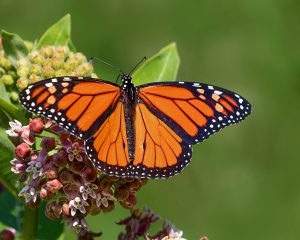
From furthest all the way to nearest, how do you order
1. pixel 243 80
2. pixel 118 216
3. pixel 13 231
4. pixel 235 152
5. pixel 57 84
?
1. pixel 243 80
2. pixel 235 152
3. pixel 118 216
4. pixel 13 231
5. pixel 57 84

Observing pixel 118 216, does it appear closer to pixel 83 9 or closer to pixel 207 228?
pixel 207 228

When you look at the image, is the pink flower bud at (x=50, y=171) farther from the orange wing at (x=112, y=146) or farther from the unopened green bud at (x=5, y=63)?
the unopened green bud at (x=5, y=63)

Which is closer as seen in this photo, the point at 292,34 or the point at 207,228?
the point at 207,228

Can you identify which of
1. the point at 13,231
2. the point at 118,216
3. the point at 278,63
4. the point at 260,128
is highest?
the point at 278,63

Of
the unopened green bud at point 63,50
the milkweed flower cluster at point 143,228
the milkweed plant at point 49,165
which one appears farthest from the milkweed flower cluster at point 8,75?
the milkweed flower cluster at point 143,228

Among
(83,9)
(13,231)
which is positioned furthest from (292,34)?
(13,231)

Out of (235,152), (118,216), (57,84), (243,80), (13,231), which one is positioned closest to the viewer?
(57,84)

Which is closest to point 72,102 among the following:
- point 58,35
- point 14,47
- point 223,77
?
point 14,47
